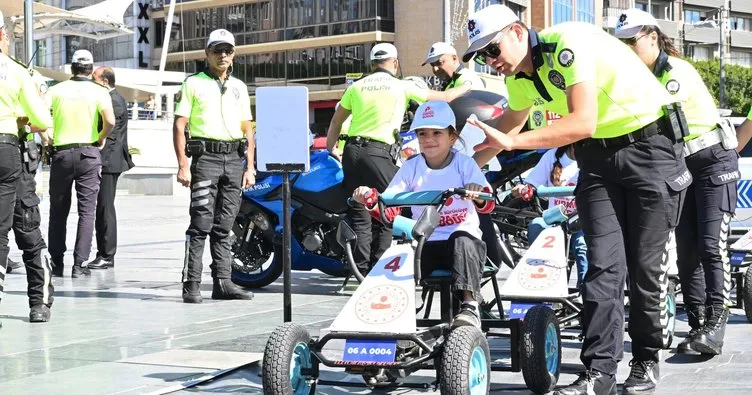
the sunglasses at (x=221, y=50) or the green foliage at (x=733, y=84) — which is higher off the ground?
the green foliage at (x=733, y=84)

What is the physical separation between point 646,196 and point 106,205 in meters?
7.61

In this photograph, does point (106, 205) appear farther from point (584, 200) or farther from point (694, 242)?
point (584, 200)

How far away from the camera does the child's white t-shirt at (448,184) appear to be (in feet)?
19.9

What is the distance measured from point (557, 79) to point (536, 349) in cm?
118

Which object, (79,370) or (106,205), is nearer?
(79,370)

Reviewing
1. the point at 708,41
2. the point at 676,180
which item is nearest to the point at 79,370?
the point at 676,180

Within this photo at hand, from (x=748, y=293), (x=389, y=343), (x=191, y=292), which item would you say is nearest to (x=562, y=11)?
(x=191, y=292)

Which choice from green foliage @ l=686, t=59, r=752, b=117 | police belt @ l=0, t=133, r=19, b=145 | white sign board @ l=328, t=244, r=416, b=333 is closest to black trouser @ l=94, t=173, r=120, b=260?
police belt @ l=0, t=133, r=19, b=145

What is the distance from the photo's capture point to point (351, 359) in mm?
5156

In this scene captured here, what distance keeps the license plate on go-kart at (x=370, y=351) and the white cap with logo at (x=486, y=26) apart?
1.26m

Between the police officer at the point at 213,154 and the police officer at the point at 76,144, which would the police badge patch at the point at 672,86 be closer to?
the police officer at the point at 213,154

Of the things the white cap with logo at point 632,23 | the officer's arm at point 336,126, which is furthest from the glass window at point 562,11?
the white cap with logo at point 632,23

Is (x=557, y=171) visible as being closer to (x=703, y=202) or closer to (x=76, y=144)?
(x=703, y=202)

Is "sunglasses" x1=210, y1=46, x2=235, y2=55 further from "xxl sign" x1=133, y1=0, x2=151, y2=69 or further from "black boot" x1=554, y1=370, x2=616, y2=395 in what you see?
"xxl sign" x1=133, y1=0, x2=151, y2=69
